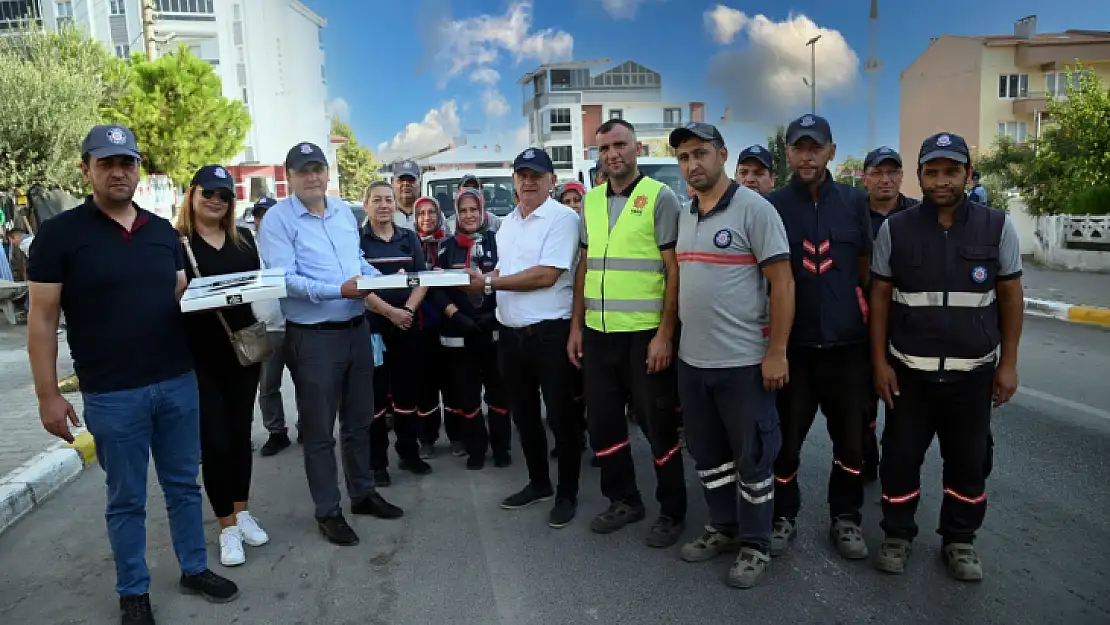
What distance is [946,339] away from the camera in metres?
3.68

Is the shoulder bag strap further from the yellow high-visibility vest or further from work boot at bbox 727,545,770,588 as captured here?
work boot at bbox 727,545,770,588

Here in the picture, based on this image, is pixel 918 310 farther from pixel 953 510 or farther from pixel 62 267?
pixel 62 267

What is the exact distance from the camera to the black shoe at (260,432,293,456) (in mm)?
6389

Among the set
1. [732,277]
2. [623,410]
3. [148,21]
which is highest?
[148,21]

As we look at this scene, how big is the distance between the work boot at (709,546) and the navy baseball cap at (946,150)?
2.04 meters

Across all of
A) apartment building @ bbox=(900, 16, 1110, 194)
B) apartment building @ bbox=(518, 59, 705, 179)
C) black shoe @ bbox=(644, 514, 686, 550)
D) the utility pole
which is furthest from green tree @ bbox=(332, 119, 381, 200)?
black shoe @ bbox=(644, 514, 686, 550)

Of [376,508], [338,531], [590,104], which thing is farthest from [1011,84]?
[338,531]

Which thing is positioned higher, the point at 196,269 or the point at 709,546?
the point at 196,269

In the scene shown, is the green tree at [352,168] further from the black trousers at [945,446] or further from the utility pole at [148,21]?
the black trousers at [945,446]

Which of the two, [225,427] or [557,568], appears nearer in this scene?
[557,568]

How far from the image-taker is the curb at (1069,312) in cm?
1102

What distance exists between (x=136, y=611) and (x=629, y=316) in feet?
8.80

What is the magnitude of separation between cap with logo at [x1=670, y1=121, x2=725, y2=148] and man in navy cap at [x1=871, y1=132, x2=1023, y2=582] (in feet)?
2.99

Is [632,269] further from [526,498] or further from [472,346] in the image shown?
[472,346]
